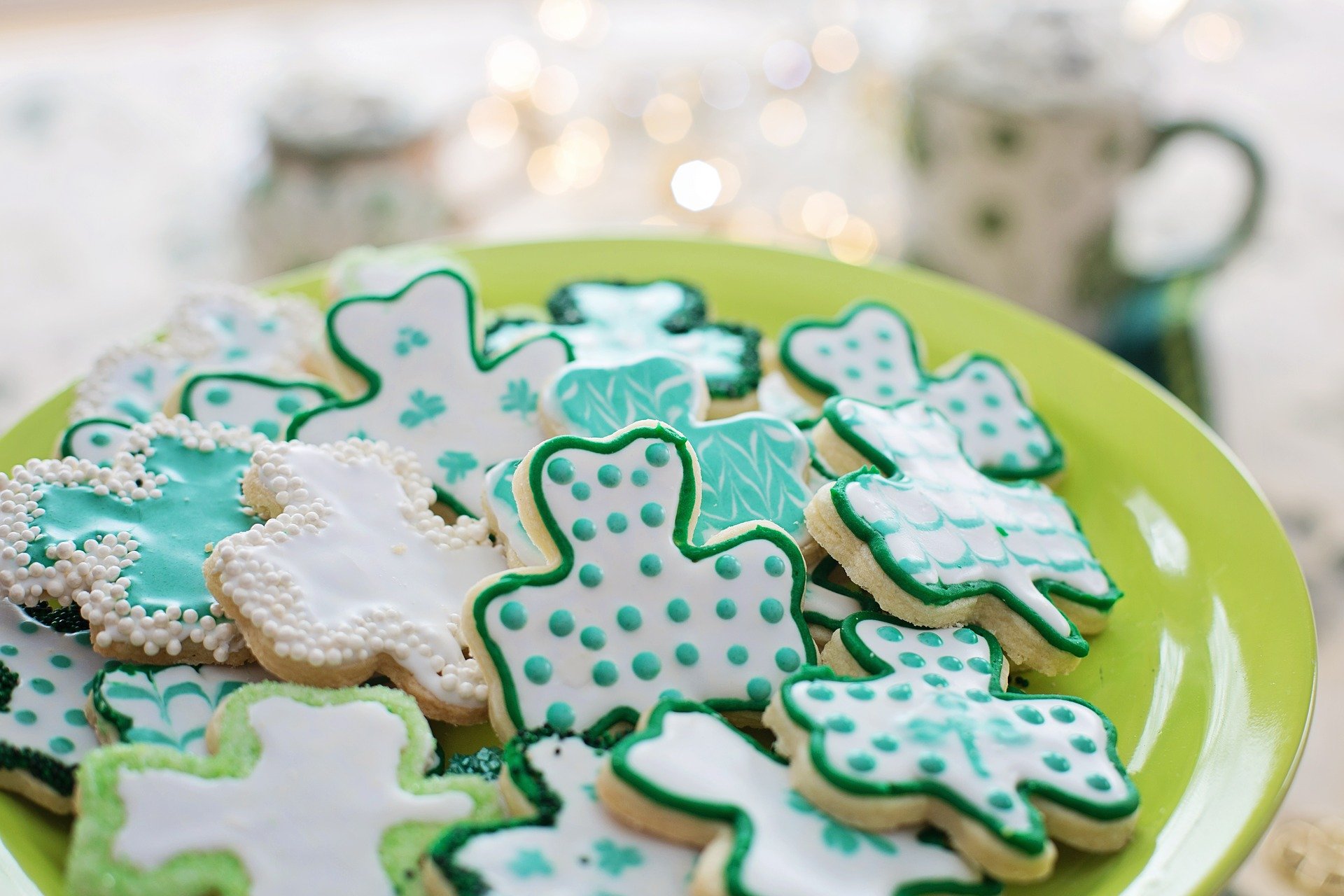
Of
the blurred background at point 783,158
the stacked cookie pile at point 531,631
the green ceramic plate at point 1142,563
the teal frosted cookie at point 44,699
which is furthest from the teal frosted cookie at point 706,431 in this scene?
the blurred background at point 783,158

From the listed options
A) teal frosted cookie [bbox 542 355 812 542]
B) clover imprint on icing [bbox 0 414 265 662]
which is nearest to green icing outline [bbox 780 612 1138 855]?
teal frosted cookie [bbox 542 355 812 542]

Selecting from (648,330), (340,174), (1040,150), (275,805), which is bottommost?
(275,805)

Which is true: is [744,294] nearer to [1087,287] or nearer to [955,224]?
[955,224]

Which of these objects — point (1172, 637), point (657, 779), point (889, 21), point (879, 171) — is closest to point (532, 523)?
point (657, 779)

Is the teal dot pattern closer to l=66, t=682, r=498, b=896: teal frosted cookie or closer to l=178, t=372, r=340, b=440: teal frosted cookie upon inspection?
l=66, t=682, r=498, b=896: teal frosted cookie

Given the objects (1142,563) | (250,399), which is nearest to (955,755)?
(1142,563)

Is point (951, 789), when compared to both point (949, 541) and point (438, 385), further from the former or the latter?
point (438, 385)
